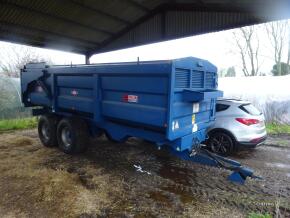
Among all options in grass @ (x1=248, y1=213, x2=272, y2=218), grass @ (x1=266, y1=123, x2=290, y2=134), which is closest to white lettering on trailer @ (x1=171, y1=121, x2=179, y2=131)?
grass @ (x1=248, y1=213, x2=272, y2=218)

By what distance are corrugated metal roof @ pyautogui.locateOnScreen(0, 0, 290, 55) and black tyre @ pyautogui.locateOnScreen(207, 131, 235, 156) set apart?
4.27m

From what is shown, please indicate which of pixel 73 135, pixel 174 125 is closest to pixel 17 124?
pixel 73 135

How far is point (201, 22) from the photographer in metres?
10.2

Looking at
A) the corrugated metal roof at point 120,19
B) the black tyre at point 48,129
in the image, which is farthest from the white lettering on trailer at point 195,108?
the corrugated metal roof at point 120,19

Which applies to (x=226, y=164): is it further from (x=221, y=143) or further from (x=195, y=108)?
(x=221, y=143)

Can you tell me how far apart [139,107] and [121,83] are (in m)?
0.65

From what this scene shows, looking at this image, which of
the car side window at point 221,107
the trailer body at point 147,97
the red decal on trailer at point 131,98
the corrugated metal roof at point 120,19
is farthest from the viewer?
the corrugated metal roof at point 120,19

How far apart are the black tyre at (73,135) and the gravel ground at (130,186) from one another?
0.74ft

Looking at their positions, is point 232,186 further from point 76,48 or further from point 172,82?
point 76,48

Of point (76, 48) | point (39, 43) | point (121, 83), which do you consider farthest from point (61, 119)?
point (76, 48)

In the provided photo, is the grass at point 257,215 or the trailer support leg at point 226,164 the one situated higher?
the trailer support leg at point 226,164

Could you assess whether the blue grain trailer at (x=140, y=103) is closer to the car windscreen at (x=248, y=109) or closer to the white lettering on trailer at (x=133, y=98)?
the white lettering on trailer at (x=133, y=98)

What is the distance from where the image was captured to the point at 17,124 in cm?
1043

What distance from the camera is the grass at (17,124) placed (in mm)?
10102
